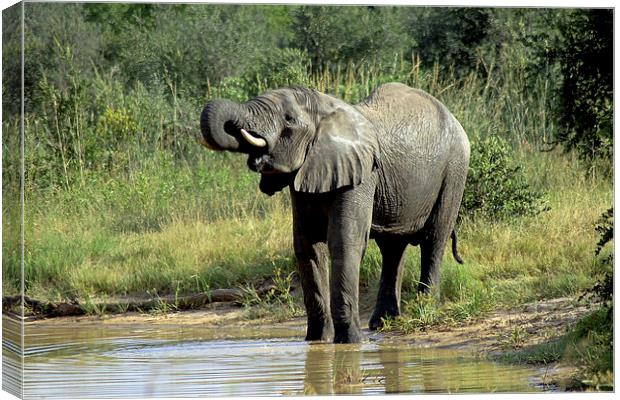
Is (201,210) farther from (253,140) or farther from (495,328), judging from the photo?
(253,140)

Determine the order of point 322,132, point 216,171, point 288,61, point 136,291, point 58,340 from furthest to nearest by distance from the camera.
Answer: point 288,61, point 216,171, point 136,291, point 58,340, point 322,132

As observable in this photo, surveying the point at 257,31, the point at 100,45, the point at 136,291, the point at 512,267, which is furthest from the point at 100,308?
the point at 257,31

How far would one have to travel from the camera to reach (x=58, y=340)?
10586 mm

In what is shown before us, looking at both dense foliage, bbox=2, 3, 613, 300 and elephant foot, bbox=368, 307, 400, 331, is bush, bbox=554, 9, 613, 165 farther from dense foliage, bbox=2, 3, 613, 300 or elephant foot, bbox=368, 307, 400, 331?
elephant foot, bbox=368, 307, 400, 331

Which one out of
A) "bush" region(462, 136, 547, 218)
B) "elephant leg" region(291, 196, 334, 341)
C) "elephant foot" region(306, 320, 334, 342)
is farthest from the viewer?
"bush" region(462, 136, 547, 218)

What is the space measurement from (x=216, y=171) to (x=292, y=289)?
3163mm

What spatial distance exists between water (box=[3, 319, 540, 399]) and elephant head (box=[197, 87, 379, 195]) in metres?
1.02

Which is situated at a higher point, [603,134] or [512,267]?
[603,134]

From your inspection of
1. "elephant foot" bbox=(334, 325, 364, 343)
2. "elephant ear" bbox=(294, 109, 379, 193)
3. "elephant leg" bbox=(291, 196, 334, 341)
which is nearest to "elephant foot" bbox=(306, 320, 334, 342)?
"elephant leg" bbox=(291, 196, 334, 341)

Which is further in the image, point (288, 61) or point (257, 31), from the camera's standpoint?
point (257, 31)

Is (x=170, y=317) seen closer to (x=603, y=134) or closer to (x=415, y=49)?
(x=603, y=134)

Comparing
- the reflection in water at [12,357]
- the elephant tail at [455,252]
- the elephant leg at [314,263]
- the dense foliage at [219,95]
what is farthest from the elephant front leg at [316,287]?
the reflection in water at [12,357]

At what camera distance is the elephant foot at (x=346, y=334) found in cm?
936

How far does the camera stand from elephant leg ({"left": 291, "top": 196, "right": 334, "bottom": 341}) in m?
9.48
